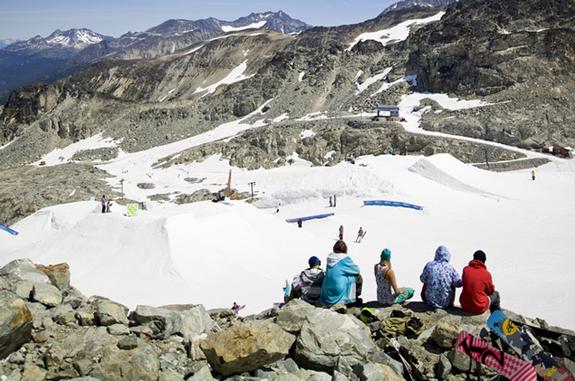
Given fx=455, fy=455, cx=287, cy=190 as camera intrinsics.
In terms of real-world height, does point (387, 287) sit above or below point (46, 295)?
below

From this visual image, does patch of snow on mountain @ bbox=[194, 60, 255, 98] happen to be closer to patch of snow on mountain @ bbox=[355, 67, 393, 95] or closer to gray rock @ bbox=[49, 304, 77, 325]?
patch of snow on mountain @ bbox=[355, 67, 393, 95]

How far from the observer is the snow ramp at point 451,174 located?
32.7 m

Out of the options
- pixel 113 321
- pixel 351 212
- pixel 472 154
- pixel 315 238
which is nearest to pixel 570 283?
pixel 315 238

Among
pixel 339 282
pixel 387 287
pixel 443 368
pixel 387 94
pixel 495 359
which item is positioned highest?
pixel 387 94

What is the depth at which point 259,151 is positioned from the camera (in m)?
61.5

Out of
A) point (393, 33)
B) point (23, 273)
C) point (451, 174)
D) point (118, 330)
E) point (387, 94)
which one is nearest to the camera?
point (118, 330)

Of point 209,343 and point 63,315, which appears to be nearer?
point 209,343

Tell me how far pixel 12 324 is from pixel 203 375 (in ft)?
8.17

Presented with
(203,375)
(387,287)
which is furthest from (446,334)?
(203,375)

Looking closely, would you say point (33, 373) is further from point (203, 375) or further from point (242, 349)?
point (242, 349)

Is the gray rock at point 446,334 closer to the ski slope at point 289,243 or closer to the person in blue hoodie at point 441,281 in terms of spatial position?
the person in blue hoodie at point 441,281

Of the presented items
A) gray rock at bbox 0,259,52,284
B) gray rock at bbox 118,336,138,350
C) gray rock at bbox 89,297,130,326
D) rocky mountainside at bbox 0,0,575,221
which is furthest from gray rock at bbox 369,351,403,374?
rocky mountainside at bbox 0,0,575,221

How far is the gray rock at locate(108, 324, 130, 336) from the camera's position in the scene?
22.1 ft

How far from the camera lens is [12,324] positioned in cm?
574
